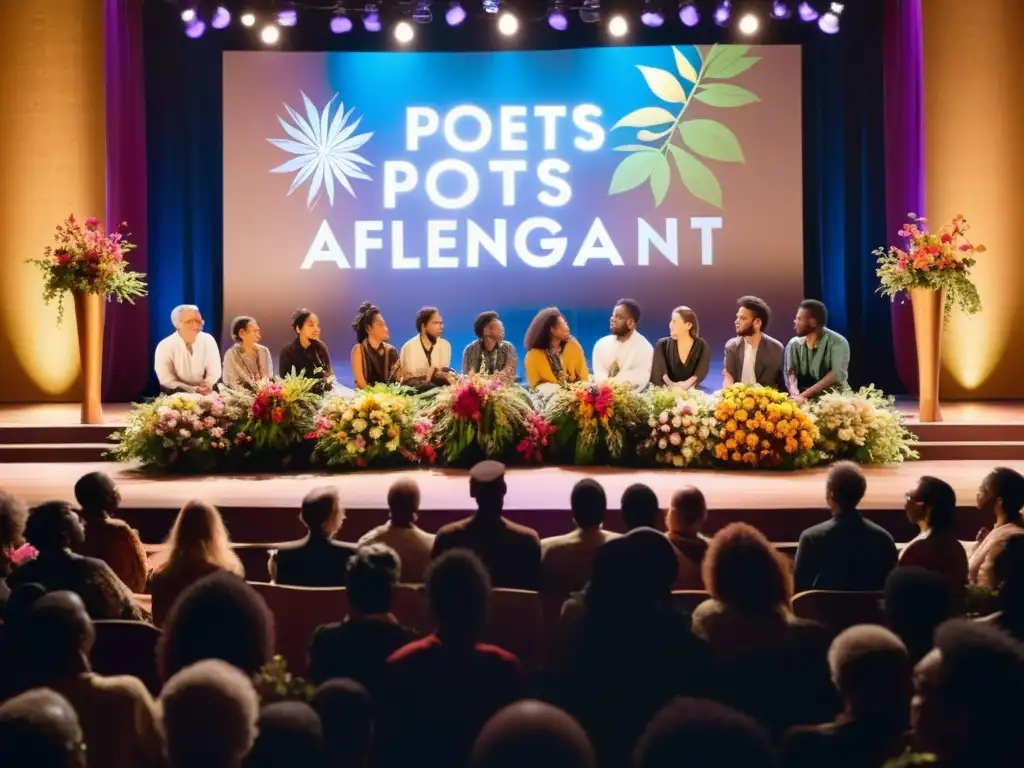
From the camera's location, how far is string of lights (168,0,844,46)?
28.8 ft

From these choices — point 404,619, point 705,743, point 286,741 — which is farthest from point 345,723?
point 404,619

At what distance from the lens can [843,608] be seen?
266 centimetres

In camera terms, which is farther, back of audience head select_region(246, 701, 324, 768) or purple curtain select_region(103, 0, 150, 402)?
purple curtain select_region(103, 0, 150, 402)

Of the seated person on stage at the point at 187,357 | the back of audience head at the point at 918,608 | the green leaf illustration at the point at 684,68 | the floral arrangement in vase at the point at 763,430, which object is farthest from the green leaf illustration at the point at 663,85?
the back of audience head at the point at 918,608

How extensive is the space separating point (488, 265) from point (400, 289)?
2.75 ft

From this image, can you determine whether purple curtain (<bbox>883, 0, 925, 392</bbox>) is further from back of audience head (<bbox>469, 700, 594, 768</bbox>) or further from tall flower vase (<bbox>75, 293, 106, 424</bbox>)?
back of audience head (<bbox>469, 700, 594, 768</bbox>)

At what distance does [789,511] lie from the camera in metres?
4.69

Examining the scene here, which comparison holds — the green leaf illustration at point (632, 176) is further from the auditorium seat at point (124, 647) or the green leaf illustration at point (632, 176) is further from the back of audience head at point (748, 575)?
the auditorium seat at point (124, 647)

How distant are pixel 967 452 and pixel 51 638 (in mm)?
5956

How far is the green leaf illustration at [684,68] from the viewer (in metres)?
9.37

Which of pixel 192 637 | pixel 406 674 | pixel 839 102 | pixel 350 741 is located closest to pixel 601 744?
pixel 406 674

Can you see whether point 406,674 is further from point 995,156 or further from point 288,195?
point 995,156

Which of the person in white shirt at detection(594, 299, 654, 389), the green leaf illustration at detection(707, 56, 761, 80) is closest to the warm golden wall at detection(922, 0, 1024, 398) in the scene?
the green leaf illustration at detection(707, 56, 761, 80)

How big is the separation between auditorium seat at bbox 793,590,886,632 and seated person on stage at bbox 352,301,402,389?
510 cm
